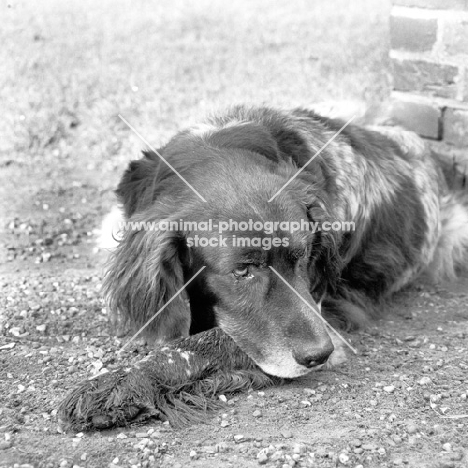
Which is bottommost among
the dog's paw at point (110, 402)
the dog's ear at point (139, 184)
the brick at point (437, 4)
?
the dog's paw at point (110, 402)

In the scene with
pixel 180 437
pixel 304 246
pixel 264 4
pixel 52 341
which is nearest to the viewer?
pixel 180 437

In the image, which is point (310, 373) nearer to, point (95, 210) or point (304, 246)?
point (304, 246)

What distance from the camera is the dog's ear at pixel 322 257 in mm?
4324

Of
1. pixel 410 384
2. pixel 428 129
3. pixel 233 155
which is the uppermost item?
pixel 233 155

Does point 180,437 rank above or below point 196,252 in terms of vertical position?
below

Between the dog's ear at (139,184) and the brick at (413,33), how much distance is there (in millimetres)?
2550

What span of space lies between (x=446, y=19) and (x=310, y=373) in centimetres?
300

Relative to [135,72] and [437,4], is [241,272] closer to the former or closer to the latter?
[437,4]

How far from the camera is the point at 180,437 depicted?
12.2 feet

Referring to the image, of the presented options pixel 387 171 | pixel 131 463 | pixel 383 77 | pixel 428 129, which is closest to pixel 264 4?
pixel 383 77

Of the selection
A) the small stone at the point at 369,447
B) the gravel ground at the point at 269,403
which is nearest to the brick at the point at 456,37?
the gravel ground at the point at 269,403

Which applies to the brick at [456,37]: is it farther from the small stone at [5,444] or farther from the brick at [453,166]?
the small stone at [5,444]

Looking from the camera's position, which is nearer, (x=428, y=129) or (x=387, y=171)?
(x=387, y=171)

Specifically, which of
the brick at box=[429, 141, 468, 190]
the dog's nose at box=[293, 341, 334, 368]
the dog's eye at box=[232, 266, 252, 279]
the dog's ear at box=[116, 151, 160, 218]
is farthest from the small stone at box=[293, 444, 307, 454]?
the brick at box=[429, 141, 468, 190]
